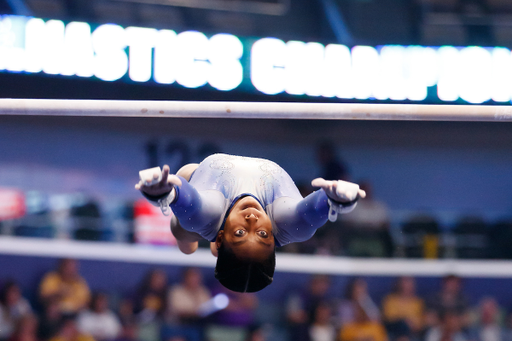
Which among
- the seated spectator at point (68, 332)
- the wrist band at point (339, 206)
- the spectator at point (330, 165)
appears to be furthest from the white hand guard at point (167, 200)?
the spectator at point (330, 165)

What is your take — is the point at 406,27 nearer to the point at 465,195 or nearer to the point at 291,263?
the point at 465,195

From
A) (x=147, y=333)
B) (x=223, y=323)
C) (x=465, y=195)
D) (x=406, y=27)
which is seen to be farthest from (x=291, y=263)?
(x=406, y=27)

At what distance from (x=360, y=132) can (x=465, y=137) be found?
Answer: 1507 millimetres

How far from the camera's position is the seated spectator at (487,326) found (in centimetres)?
554

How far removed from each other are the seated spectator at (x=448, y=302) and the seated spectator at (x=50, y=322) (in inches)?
157

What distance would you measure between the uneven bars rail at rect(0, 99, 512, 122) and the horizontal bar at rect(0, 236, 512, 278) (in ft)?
12.4

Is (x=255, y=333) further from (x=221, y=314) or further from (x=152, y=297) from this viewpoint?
(x=152, y=297)

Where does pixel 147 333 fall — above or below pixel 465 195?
below

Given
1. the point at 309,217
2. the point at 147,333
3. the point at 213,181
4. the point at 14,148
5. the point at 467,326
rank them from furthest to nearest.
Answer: the point at 14,148
the point at 467,326
the point at 147,333
the point at 213,181
the point at 309,217

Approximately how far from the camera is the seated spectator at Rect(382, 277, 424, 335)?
17.8ft

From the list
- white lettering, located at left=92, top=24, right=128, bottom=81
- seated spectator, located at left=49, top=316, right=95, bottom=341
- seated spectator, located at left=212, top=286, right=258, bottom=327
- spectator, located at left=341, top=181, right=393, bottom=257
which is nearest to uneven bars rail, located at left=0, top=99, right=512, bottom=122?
seated spectator, located at left=49, top=316, right=95, bottom=341

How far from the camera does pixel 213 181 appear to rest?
2.20 m

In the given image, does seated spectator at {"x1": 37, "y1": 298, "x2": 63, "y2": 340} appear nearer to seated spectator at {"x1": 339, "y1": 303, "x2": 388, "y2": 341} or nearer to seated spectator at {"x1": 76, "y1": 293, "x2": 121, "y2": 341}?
seated spectator at {"x1": 76, "y1": 293, "x2": 121, "y2": 341}

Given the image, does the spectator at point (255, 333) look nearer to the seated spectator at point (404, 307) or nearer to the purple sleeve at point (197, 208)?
the seated spectator at point (404, 307)
